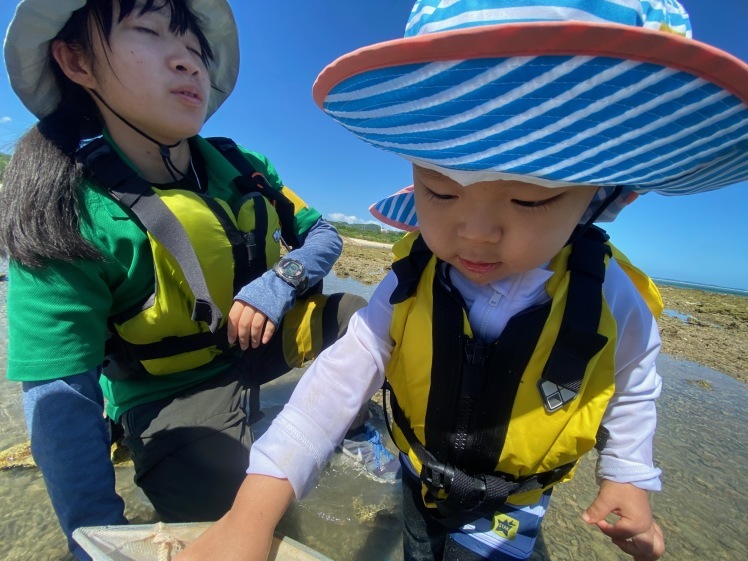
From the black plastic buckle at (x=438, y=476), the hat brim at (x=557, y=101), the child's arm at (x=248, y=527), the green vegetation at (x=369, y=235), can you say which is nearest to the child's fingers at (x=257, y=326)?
the child's arm at (x=248, y=527)

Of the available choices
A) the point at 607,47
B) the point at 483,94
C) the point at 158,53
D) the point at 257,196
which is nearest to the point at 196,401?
the point at 257,196

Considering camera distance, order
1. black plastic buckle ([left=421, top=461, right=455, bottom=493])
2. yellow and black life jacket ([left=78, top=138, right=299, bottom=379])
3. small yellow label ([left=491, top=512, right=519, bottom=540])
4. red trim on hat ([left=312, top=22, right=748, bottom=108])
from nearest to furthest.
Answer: red trim on hat ([left=312, top=22, right=748, bottom=108])
black plastic buckle ([left=421, top=461, right=455, bottom=493])
small yellow label ([left=491, top=512, right=519, bottom=540])
yellow and black life jacket ([left=78, top=138, right=299, bottom=379])

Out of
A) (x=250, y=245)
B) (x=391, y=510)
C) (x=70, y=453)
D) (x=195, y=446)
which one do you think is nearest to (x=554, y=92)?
(x=250, y=245)

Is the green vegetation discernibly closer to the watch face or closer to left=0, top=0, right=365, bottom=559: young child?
the watch face

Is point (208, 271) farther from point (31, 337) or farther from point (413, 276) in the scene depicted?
point (413, 276)

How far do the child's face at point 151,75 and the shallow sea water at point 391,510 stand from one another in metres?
1.55

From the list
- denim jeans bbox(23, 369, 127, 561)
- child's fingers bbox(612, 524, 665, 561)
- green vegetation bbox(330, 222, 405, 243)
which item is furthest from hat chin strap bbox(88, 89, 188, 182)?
green vegetation bbox(330, 222, 405, 243)

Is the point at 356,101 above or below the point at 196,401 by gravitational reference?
above

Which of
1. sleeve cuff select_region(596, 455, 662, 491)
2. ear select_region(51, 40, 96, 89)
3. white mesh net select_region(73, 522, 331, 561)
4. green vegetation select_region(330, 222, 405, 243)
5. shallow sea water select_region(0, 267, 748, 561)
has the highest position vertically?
ear select_region(51, 40, 96, 89)

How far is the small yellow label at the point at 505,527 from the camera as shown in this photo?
1230mm

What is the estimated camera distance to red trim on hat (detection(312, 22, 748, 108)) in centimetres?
46

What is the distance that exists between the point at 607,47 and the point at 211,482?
167 centimetres

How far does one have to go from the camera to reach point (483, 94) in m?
0.59

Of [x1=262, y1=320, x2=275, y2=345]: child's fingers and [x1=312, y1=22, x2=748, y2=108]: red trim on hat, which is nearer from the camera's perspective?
[x1=312, y1=22, x2=748, y2=108]: red trim on hat
